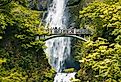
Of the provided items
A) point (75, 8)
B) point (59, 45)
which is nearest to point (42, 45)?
point (59, 45)

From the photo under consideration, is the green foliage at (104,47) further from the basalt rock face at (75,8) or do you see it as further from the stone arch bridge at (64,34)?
the basalt rock face at (75,8)

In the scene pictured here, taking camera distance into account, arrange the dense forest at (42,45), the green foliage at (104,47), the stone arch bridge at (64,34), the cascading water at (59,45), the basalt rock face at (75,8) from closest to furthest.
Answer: the green foliage at (104,47) < the dense forest at (42,45) < the stone arch bridge at (64,34) < the cascading water at (59,45) < the basalt rock face at (75,8)

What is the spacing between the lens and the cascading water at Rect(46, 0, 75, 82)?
28.5m

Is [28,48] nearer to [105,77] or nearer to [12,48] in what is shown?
[12,48]

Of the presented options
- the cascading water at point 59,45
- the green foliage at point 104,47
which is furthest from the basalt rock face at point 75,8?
the green foliage at point 104,47

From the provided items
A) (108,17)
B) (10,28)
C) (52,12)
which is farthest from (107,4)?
(52,12)

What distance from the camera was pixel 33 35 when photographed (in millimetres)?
25531

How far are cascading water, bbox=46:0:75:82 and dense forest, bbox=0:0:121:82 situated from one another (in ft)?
3.06

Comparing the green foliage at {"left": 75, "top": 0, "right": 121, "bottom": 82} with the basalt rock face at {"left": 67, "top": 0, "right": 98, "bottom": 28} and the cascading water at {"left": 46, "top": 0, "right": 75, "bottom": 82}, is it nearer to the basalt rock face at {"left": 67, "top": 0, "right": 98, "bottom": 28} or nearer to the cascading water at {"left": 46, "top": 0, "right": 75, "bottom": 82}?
the cascading water at {"left": 46, "top": 0, "right": 75, "bottom": 82}

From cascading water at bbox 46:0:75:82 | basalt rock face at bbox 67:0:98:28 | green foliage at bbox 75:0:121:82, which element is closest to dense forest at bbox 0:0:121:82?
green foliage at bbox 75:0:121:82

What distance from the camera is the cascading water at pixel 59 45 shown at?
28.5 metres

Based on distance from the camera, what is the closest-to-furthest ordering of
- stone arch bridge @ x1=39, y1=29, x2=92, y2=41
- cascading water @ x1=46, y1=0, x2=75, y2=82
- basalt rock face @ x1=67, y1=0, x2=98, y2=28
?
stone arch bridge @ x1=39, y1=29, x2=92, y2=41
cascading water @ x1=46, y1=0, x2=75, y2=82
basalt rock face @ x1=67, y1=0, x2=98, y2=28

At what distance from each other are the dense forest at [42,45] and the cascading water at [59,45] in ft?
3.06

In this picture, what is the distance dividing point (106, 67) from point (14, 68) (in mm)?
8074
